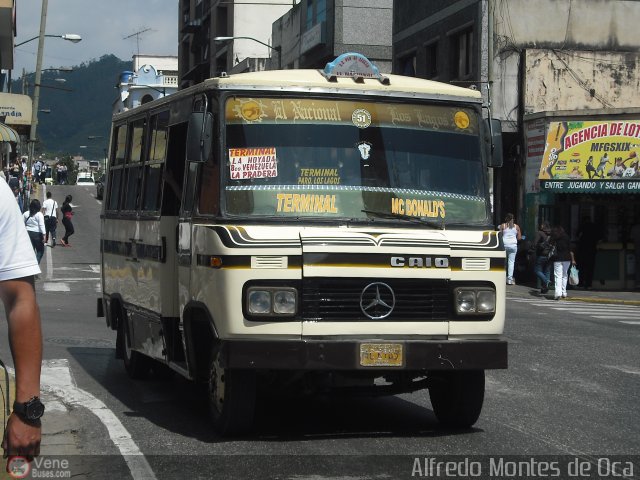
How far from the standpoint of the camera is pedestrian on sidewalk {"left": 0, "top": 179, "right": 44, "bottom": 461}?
378 cm

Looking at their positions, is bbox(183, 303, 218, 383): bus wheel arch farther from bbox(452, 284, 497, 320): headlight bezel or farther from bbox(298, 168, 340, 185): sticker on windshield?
bbox(452, 284, 497, 320): headlight bezel

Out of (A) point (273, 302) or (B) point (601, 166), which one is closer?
(A) point (273, 302)

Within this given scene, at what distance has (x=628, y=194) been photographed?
29438 mm

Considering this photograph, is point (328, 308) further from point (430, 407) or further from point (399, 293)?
point (430, 407)

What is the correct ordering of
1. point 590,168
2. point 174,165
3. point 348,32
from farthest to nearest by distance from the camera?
point 348,32 → point 590,168 → point 174,165

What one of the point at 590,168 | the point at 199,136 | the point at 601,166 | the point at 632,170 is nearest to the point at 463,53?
the point at 590,168

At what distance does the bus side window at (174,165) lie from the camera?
9945mm

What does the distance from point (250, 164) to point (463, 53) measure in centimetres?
2775

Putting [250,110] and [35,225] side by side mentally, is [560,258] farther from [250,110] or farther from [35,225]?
[250,110]

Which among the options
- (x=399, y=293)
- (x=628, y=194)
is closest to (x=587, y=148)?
(x=628, y=194)

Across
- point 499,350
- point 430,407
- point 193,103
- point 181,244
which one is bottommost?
point 430,407

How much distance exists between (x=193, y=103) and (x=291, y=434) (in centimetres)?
279

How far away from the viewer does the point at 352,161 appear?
8.85 metres

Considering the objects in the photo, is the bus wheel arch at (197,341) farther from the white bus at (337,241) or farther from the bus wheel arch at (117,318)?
the bus wheel arch at (117,318)
